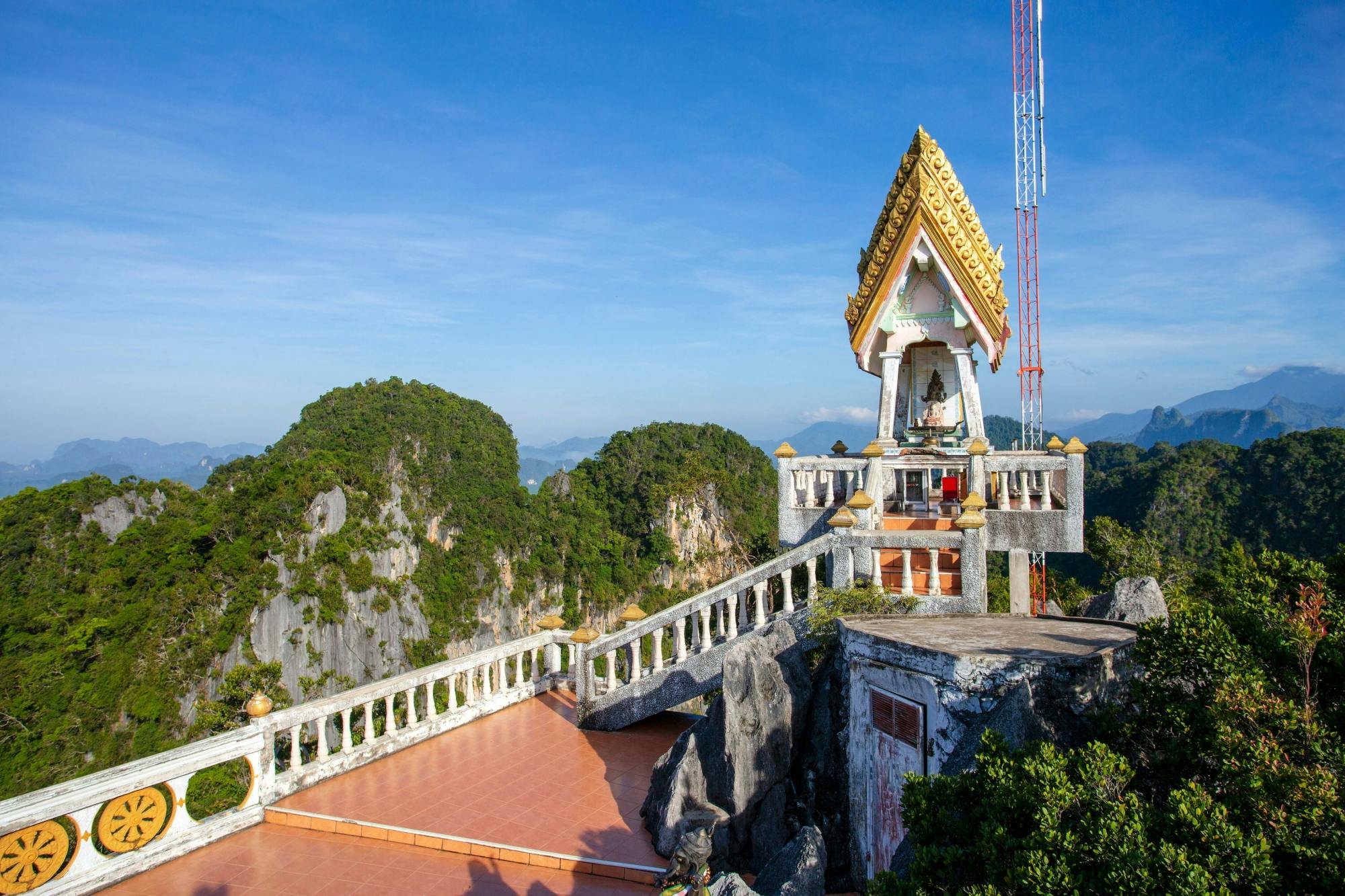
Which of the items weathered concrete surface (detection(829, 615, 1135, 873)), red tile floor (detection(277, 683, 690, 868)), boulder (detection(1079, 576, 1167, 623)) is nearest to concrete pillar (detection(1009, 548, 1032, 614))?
boulder (detection(1079, 576, 1167, 623))

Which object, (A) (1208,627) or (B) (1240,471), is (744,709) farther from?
(B) (1240,471)

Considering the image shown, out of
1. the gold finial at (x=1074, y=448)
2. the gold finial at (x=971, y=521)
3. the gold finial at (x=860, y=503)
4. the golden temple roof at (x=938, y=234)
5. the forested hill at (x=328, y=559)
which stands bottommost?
the forested hill at (x=328, y=559)

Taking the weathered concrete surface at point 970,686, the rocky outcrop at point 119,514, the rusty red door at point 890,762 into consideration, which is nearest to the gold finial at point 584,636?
the weathered concrete surface at point 970,686

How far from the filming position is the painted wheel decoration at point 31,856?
4.92m

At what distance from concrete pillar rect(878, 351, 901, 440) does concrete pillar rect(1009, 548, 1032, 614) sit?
221 cm

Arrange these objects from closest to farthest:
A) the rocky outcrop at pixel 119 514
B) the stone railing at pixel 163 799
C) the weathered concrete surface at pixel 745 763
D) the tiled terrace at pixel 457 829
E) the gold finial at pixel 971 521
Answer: the stone railing at pixel 163 799
the tiled terrace at pixel 457 829
the weathered concrete surface at pixel 745 763
the gold finial at pixel 971 521
the rocky outcrop at pixel 119 514

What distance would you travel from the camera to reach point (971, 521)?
6.74m

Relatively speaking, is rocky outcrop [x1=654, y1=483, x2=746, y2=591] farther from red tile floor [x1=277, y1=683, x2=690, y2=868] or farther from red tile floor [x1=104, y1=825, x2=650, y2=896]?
red tile floor [x1=104, y1=825, x2=650, y2=896]

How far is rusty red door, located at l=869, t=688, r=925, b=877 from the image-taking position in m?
4.90

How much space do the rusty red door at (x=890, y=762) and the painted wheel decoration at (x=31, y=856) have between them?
4885 mm

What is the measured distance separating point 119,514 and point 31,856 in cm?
4423

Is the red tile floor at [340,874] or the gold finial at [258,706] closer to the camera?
the red tile floor at [340,874]

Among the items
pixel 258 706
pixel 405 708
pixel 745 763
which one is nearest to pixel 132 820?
pixel 258 706

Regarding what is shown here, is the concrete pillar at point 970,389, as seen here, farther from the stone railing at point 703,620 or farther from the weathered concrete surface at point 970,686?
the weathered concrete surface at point 970,686
